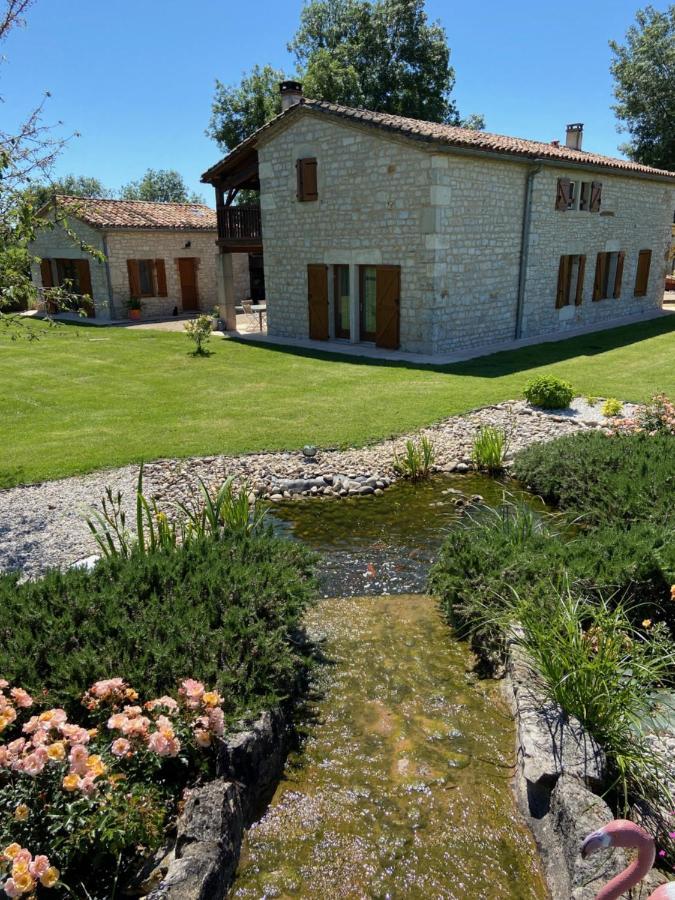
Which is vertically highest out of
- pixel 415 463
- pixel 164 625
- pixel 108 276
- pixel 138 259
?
pixel 138 259

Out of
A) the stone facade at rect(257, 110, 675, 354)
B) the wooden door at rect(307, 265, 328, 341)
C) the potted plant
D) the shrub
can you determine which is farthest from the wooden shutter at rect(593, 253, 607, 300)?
the potted plant

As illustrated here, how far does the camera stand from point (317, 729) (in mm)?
4027

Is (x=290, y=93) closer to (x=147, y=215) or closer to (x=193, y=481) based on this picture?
(x=147, y=215)

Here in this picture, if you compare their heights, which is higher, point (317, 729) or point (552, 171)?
point (552, 171)

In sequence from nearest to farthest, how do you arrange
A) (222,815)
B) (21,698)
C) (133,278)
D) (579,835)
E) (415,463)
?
(579,835), (222,815), (21,698), (415,463), (133,278)

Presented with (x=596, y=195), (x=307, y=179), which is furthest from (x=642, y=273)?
(x=307, y=179)

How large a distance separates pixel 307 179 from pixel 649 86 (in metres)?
20.7

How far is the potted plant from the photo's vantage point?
2388 cm

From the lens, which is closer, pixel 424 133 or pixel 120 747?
pixel 120 747

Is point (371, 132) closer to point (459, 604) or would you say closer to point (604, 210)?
point (604, 210)

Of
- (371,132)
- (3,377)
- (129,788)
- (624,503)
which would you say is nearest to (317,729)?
(129,788)

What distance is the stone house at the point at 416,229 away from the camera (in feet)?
48.2

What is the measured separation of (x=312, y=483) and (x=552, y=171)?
13.1 metres

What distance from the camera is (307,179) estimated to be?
55.3 feet
